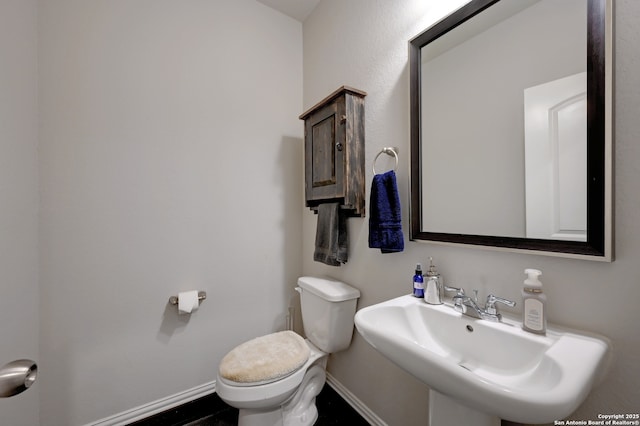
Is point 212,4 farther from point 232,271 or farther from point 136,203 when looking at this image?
point 232,271

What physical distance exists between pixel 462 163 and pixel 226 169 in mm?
1296

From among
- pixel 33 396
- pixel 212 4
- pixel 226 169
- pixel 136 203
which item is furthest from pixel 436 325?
pixel 212 4

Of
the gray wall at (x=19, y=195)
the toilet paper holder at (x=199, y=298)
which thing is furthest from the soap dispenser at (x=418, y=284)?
the gray wall at (x=19, y=195)

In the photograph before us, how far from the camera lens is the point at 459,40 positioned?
37.4 inches

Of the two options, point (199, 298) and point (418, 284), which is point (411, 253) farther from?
point (199, 298)

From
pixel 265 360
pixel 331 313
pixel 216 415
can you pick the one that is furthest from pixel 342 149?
pixel 216 415

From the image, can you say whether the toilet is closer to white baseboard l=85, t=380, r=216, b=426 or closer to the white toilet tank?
the white toilet tank

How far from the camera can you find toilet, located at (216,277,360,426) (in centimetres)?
104

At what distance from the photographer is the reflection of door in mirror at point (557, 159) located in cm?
67

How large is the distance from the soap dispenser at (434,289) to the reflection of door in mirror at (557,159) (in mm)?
328

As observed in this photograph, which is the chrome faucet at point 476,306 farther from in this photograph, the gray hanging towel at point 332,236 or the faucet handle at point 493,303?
the gray hanging towel at point 332,236

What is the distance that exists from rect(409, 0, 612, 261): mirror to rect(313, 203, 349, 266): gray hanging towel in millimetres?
426

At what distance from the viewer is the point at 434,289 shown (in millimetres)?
923

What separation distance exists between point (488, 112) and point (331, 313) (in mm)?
1122
